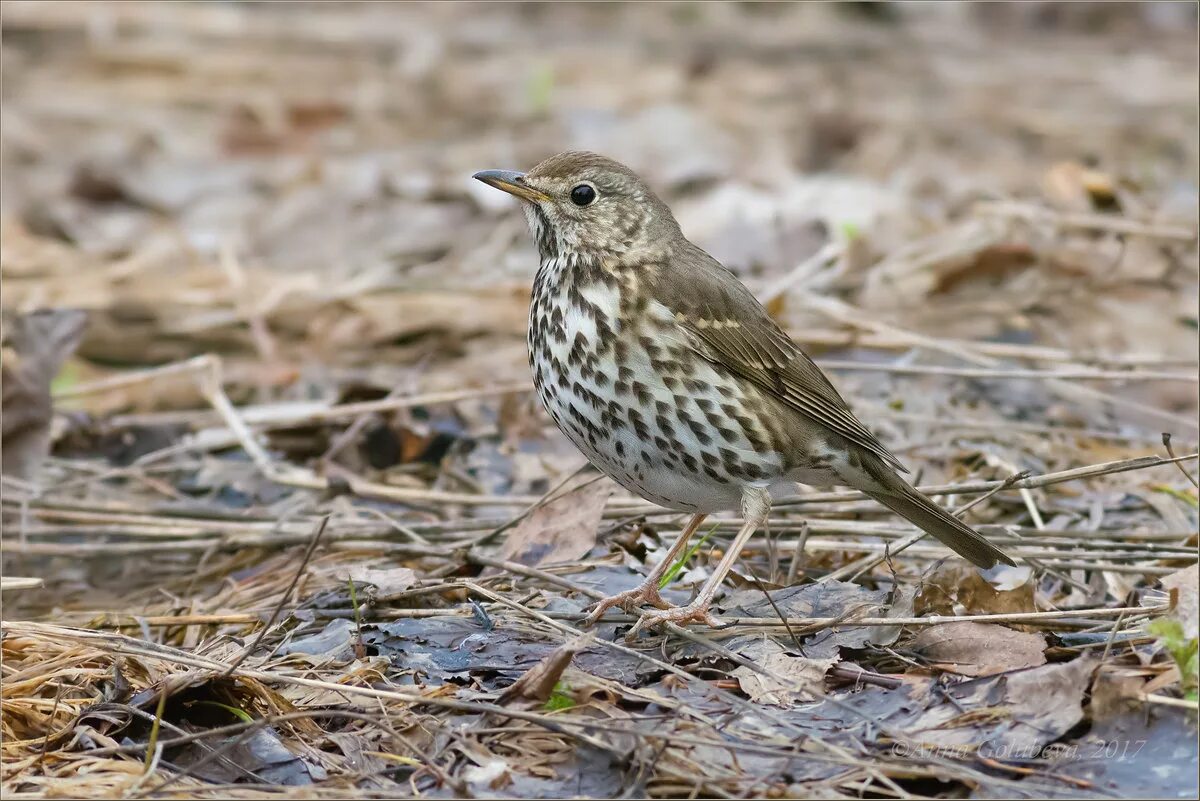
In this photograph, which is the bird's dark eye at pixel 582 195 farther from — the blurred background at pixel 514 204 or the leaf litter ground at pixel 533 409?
the blurred background at pixel 514 204

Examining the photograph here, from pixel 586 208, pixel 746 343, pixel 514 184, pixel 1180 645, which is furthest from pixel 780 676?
pixel 514 184

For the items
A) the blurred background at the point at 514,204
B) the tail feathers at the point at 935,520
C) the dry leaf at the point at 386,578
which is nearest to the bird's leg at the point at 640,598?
the dry leaf at the point at 386,578

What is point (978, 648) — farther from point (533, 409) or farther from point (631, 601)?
point (533, 409)

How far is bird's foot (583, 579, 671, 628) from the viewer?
Answer: 4371 mm

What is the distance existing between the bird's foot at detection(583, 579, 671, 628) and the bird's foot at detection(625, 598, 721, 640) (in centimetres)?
14

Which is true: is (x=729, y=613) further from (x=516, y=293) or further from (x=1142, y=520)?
(x=516, y=293)

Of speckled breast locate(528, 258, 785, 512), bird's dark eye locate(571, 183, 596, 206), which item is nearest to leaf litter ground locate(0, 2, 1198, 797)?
speckled breast locate(528, 258, 785, 512)

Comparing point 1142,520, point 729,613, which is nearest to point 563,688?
point 729,613

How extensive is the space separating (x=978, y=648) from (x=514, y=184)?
2142 mm

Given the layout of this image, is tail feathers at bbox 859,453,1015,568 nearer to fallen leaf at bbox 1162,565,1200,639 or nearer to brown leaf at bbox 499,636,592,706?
fallen leaf at bbox 1162,565,1200,639

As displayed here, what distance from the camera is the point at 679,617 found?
4223 mm

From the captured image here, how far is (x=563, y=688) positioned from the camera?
12.2 feet

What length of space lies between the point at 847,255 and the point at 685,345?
349cm

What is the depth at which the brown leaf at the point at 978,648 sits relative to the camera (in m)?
3.82
